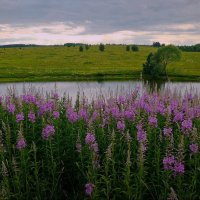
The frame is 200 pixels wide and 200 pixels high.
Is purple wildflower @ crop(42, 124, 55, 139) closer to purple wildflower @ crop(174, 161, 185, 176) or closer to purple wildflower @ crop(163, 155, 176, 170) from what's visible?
purple wildflower @ crop(163, 155, 176, 170)

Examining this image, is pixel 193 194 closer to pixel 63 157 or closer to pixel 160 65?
pixel 63 157

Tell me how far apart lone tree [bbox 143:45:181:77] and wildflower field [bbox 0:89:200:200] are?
63509mm

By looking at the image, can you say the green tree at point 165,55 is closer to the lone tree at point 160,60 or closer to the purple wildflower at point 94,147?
the lone tree at point 160,60

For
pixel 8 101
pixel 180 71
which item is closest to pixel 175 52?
pixel 180 71

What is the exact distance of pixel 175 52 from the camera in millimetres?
75875

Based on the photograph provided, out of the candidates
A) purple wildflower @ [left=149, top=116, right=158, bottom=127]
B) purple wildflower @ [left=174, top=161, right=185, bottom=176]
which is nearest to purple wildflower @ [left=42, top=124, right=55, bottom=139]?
purple wildflower @ [left=149, top=116, right=158, bottom=127]

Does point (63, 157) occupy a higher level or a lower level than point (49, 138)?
lower

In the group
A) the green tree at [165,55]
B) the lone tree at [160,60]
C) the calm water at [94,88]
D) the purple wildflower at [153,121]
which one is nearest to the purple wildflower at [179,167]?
the purple wildflower at [153,121]

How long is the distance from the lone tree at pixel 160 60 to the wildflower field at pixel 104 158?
208ft

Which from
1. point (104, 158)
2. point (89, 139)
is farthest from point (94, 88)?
point (89, 139)

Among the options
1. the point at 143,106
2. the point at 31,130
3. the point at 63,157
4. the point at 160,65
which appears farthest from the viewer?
the point at 160,65

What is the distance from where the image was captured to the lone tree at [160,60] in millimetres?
73000

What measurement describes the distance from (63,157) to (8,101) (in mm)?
3393

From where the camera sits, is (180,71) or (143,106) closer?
(143,106)
